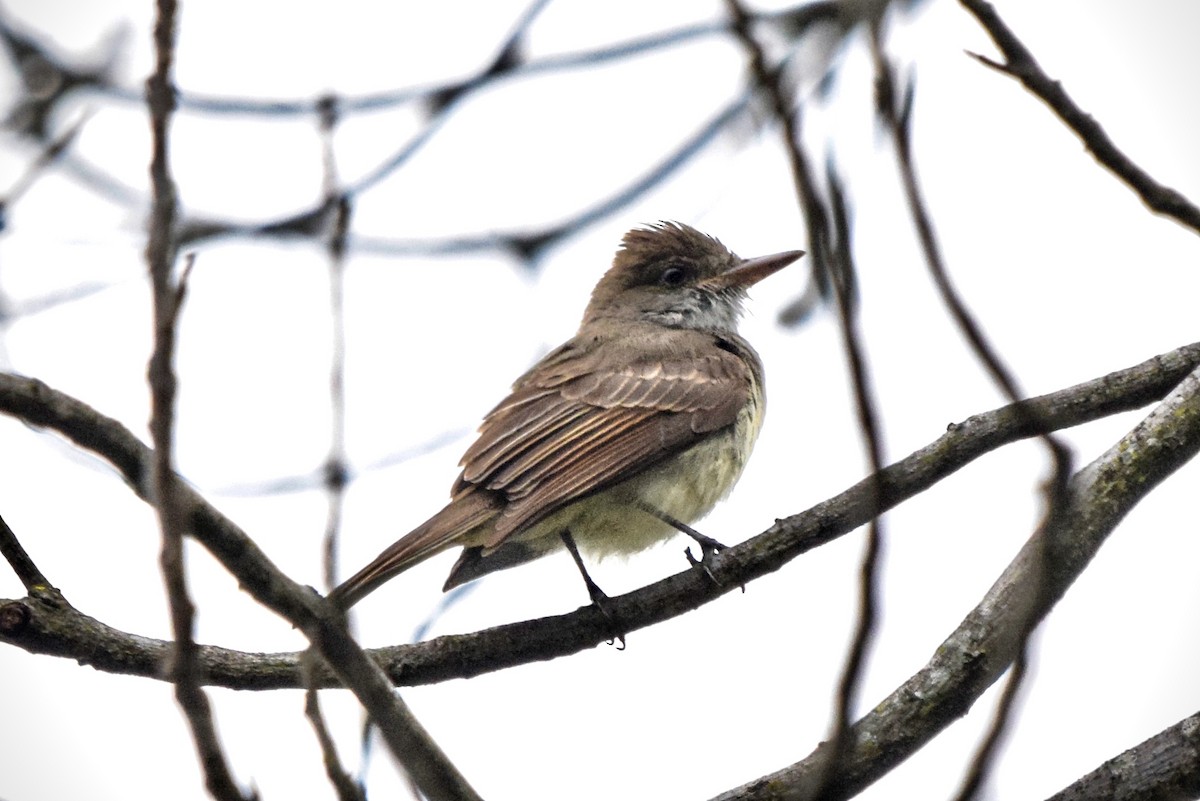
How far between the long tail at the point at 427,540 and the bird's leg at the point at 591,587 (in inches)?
18.4

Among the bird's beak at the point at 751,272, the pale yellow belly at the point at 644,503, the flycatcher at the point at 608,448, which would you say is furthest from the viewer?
the bird's beak at the point at 751,272

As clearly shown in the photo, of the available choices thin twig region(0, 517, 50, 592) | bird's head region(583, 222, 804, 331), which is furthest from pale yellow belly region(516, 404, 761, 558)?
thin twig region(0, 517, 50, 592)

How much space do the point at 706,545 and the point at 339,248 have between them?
333 centimetres

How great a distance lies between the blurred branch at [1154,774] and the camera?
3.98 metres

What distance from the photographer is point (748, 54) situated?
7.98ft

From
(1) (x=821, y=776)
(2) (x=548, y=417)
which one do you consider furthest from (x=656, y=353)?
(1) (x=821, y=776)

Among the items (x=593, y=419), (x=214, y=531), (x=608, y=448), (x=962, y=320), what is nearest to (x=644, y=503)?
(x=608, y=448)

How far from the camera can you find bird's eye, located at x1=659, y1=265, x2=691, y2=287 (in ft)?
28.7

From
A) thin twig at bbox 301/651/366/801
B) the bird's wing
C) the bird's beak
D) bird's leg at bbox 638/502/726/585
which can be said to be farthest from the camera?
the bird's beak

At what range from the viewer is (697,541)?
6.23 m

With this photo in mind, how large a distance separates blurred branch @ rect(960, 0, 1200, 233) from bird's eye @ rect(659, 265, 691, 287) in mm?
4881

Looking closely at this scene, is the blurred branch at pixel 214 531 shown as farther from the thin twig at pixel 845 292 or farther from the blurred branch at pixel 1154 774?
the blurred branch at pixel 1154 774

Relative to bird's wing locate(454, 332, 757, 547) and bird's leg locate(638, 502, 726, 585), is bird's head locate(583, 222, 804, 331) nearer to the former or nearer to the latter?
bird's wing locate(454, 332, 757, 547)

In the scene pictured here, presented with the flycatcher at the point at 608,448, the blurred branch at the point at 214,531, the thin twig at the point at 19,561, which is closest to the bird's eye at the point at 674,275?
the flycatcher at the point at 608,448
